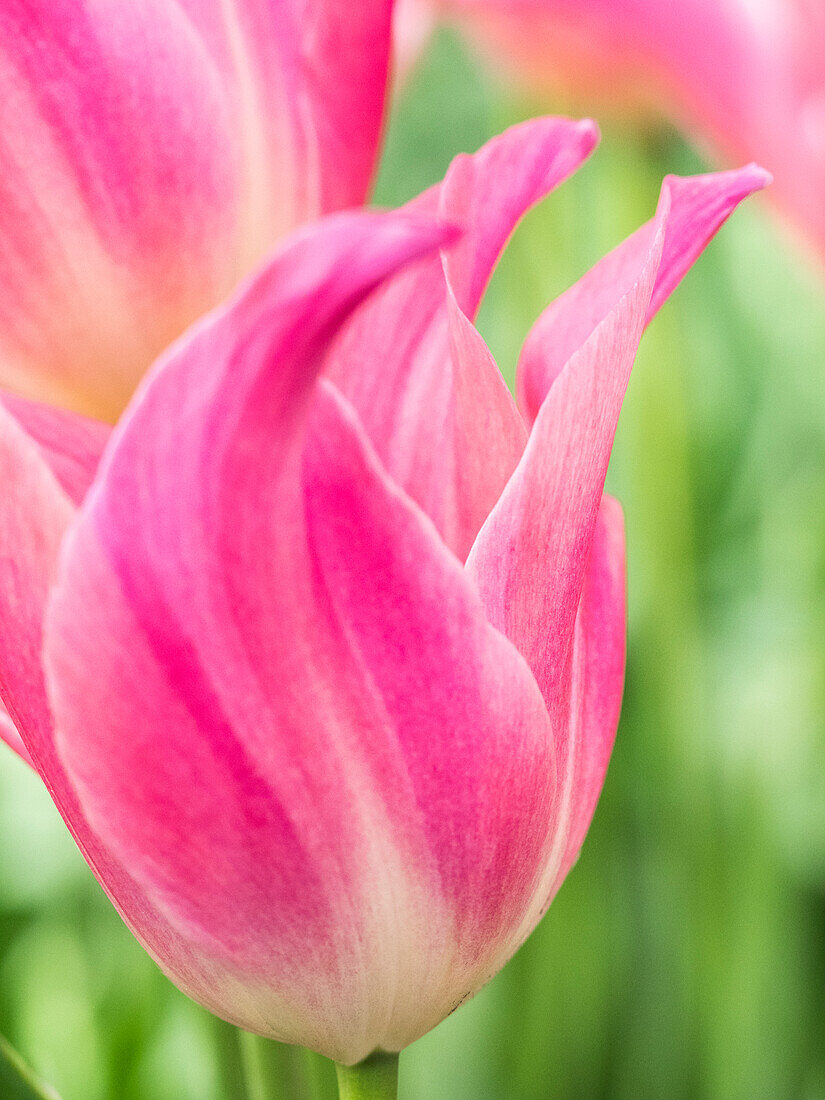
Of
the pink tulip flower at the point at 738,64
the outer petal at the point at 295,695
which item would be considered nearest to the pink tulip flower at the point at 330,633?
the outer petal at the point at 295,695

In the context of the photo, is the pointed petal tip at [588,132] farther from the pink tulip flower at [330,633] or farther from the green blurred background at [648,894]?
the green blurred background at [648,894]

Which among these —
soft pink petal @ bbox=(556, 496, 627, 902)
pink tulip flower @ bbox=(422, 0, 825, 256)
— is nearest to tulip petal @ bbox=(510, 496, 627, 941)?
soft pink petal @ bbox=(556, 496, 627, 902)

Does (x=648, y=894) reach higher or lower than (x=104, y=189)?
lower

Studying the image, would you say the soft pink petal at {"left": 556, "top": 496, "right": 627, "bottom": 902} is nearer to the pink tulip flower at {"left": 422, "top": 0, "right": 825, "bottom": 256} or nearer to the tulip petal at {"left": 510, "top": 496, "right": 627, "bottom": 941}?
the tulip petal at {"left": 510, "top": 496, "right": 627, "bottom": 941}

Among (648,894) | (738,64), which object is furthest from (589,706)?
(648,894)

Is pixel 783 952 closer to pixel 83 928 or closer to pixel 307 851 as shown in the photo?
pixel 83 928

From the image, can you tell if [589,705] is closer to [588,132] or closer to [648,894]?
[588,132]

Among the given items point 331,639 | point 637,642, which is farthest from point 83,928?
point 331,639
